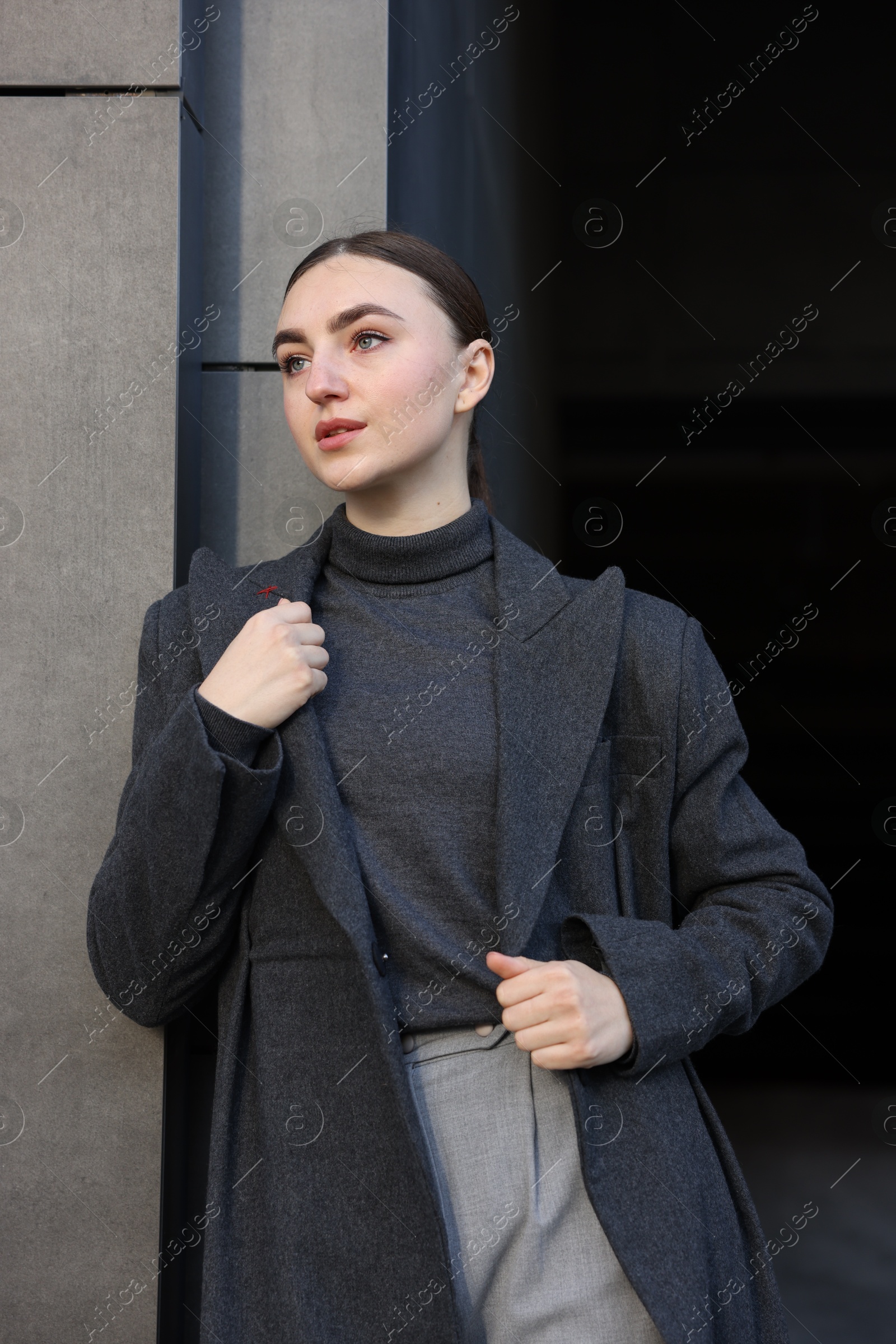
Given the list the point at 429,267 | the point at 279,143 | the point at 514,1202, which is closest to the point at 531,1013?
the point at 514,1202

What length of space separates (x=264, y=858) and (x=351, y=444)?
2.13 feet

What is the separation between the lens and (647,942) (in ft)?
5.22

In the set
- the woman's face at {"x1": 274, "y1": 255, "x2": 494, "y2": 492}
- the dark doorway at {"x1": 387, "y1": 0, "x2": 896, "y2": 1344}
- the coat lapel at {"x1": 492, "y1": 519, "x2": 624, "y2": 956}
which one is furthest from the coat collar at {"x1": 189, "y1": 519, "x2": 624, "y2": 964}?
the dark doorway at {"x1": 387, "y1": 0, "x2": 896, "y2": 1344}

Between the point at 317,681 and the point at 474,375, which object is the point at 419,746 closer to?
the point at 317,681

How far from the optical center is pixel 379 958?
5.17ft

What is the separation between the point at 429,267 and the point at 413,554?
18.6 inches

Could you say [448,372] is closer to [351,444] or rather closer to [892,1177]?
[351,444]

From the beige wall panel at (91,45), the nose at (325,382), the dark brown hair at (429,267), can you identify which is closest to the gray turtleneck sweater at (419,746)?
the nose at (325,382)

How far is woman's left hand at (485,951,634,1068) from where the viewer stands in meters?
1.48

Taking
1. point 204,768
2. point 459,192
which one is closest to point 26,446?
point 204,768

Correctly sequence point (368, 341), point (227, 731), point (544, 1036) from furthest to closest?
1. point (368, 341)
2. point (227, 731)
3. point (544, 1036)

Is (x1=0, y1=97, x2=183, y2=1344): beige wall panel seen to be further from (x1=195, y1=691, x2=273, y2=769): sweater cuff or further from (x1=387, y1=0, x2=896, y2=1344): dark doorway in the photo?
(x1=387, y1=0, x2=896, y2=1344): dark doorway

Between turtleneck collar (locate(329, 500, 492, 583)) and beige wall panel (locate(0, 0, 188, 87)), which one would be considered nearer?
turtleneck collar (locate(329, 500, 492, 583))

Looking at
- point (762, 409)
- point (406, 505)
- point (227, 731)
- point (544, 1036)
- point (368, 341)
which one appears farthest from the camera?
point (762, 409)
